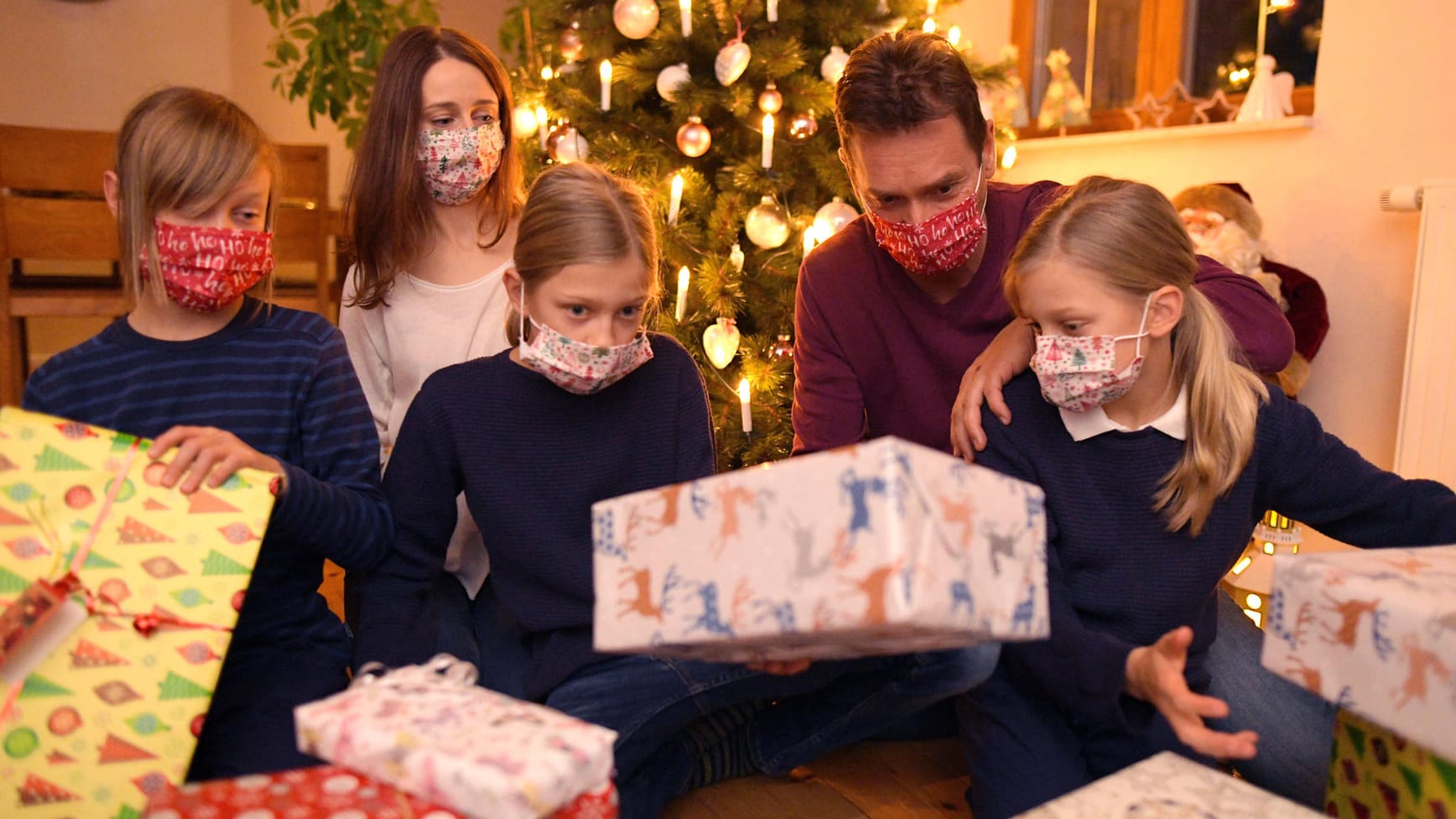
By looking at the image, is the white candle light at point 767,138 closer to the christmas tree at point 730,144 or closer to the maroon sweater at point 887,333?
the christmas tree at point 730,144

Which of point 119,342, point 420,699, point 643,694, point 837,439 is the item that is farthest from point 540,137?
point 420,699

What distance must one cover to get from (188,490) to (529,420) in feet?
1.64

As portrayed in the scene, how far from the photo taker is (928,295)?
195cm

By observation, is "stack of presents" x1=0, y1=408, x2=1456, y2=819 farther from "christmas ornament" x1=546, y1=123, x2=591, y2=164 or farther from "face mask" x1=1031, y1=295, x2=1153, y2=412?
"christmas ornament" x1=546, y1=123, x2=591, y2=164

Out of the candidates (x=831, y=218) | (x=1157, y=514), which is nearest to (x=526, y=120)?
(x=831, y=218)

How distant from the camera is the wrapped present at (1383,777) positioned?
3.72 feet

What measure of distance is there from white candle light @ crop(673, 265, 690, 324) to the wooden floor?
1111 mm

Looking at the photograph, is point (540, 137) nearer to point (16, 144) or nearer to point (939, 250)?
point (939, 250)

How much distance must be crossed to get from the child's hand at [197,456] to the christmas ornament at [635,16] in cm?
160

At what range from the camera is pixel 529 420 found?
1.61m

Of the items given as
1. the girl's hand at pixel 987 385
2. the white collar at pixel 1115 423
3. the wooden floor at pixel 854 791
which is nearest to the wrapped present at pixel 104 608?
the wooden floor at pixel 854 791

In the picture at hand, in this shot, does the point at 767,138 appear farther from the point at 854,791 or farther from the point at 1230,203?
the point at 854,791

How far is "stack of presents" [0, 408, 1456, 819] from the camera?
100 cm

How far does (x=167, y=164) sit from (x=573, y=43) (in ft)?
4.69
